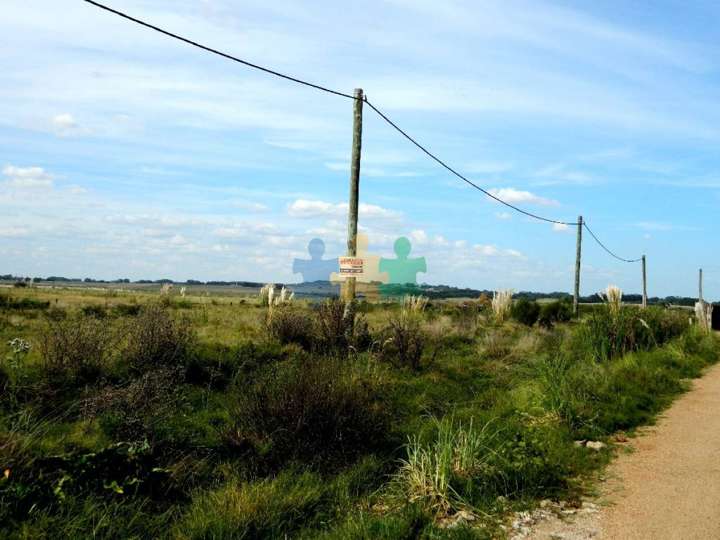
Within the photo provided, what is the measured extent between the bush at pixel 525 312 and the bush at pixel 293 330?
14659mm

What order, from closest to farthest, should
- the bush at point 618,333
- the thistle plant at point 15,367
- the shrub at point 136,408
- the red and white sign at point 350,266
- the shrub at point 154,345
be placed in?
the shrub at point 136,408 → the thistle plant at point 15,367 → the shrub at point 154,345 → the red and white sign at point 350,266 → the bush at point 618,333

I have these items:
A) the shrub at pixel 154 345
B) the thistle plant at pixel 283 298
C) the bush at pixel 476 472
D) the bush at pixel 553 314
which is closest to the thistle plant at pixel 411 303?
the bush at pixel 553 314

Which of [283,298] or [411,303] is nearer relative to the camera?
[283,298]

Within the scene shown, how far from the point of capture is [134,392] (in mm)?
9117

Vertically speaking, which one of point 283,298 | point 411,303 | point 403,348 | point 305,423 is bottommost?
point 305,423

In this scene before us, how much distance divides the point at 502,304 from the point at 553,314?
271cm

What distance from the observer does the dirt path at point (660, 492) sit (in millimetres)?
5879

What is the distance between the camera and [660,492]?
685cm

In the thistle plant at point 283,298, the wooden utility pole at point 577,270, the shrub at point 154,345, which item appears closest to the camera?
the shrub at point 154,345

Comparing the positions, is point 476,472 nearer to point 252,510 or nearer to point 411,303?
point 252,510

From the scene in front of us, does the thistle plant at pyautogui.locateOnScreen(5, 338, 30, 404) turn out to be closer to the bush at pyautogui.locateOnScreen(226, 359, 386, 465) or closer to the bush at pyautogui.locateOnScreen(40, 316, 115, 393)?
the bush at pyautogui.locateOnScreen(40, 316, 115, 393)

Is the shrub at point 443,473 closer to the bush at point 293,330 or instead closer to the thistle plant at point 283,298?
the bush at point 293,330

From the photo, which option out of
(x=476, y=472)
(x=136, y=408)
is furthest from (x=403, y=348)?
(x=476, y=472)

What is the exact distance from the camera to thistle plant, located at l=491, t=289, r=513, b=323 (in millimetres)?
29688
